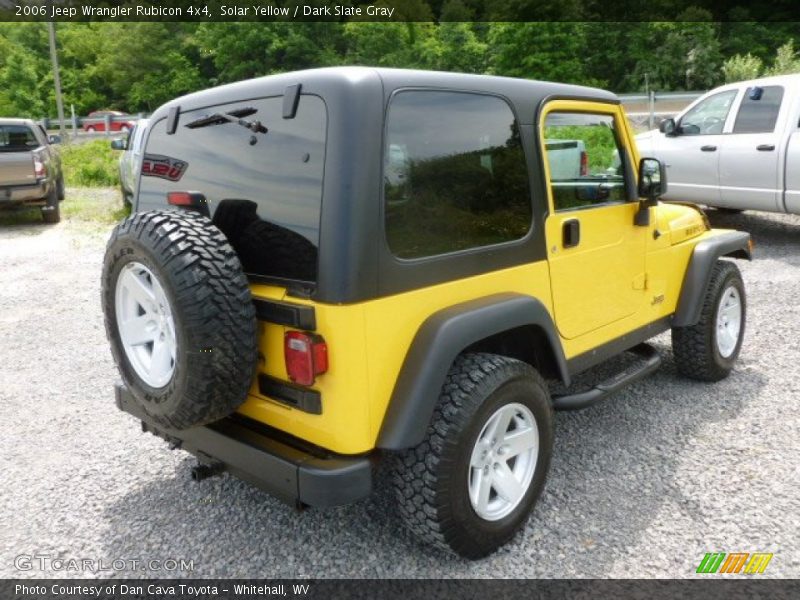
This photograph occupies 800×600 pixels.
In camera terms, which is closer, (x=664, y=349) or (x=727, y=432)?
(x=727, y=432)

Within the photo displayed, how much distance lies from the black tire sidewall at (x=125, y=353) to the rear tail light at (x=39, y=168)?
32.6 ft

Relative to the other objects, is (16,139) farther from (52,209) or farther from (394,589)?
(394,589)

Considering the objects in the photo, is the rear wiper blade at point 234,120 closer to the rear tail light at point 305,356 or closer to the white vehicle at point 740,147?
the rear tail light at point 305,356

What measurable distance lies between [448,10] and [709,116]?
50.1 meters

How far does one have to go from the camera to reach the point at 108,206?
45.1 feet

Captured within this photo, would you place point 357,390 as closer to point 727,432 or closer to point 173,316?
point 173,316

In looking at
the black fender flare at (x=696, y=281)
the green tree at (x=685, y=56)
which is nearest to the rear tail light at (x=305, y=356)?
the black fender flare at (x=696, y=281)

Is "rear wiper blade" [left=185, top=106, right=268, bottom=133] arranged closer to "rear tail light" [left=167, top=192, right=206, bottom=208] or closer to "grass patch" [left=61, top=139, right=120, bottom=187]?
"rear tail light" [left=167, top=192, right=206, bottom=208]

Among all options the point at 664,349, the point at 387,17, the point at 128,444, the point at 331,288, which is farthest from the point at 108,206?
the point at 387,17

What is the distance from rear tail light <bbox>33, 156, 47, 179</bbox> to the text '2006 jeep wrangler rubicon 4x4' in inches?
370

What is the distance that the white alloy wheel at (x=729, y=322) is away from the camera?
4.32 meters

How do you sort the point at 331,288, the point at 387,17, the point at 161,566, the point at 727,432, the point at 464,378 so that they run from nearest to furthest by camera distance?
the point at 331,288 < the point at 464,378 < the point at 161,566 < the point at 727,432 < the point at 387,17

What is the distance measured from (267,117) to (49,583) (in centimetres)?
206

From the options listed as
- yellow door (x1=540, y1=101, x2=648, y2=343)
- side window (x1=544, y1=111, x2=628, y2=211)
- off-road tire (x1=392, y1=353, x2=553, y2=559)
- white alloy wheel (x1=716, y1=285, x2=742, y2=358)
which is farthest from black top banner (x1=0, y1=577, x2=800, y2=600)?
white alloy wheel (x1=716, y1=285, x2=742, y2=358)
